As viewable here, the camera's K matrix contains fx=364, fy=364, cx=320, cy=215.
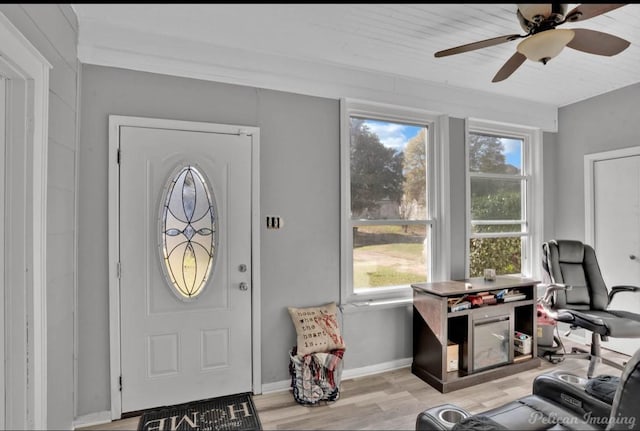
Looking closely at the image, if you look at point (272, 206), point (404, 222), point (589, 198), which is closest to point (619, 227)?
point (589, 198)

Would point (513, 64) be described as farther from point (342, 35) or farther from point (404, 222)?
point (404, 222)

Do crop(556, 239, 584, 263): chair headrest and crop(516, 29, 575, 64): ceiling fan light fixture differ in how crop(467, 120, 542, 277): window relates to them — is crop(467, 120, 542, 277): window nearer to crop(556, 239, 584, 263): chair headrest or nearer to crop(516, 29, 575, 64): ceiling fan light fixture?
crop(556, 239, 584, 263): chair headrest

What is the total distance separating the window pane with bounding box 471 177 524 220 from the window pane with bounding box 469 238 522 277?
25 cm

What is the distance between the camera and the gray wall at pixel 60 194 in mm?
1882

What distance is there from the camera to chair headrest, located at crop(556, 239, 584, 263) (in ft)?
10.9

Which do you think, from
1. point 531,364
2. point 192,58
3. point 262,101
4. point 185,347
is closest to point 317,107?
point 262,101

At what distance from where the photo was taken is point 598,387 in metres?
1.59

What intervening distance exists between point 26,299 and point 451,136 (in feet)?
11.0

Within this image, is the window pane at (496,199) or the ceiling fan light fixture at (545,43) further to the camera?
the window pane at (496,199)

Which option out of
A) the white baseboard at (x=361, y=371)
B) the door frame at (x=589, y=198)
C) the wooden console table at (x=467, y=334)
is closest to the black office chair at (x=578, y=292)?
the wooden console table at (x=467, y=334)

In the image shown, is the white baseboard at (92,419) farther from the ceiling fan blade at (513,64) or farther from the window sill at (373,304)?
the ceiling fan blade at (513,64)

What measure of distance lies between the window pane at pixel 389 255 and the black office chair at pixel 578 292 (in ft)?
3.64

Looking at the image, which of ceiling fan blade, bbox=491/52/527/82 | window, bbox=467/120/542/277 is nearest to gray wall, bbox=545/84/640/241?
window, bbox=467/120/542/277

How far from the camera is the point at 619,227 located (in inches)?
138
